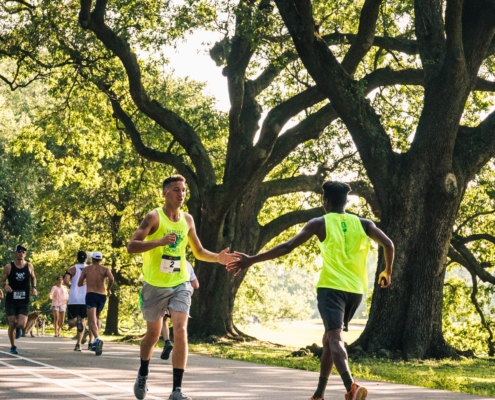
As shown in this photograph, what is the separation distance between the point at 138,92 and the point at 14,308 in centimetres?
825

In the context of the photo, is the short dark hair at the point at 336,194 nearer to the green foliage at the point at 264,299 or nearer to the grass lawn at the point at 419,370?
the grass lawn at the point at 419,370

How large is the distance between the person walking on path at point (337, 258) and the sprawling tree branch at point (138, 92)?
1489 cm

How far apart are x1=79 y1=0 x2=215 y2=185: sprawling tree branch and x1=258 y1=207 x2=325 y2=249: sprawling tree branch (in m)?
3.47

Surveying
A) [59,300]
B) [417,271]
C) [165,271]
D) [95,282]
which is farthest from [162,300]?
[59,300]

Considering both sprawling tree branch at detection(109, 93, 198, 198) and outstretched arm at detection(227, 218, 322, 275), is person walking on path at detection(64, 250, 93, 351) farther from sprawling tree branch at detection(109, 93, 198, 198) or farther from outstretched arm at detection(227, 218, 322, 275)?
outstretched arm at detection(227, 218, 322, 275)

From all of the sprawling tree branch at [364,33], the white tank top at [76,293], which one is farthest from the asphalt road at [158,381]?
the sprawling tree branch at [364,33]

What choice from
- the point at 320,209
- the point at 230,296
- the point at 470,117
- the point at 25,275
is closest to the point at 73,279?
the point at 25,275

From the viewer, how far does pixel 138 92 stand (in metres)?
22.7

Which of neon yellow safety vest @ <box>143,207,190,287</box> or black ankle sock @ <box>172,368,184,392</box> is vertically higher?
neon yellow safety vest @ <box>143,207,190,287</box>

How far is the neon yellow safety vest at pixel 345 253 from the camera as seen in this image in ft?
25.7

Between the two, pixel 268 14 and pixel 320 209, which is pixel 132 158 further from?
pixel 268 14

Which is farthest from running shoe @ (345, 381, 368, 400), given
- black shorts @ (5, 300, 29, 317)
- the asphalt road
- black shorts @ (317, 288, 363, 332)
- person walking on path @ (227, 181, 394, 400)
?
black shorts @ (5, 300, 29, 317)

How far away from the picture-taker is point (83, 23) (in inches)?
859

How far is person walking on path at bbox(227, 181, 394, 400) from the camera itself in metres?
7.73
